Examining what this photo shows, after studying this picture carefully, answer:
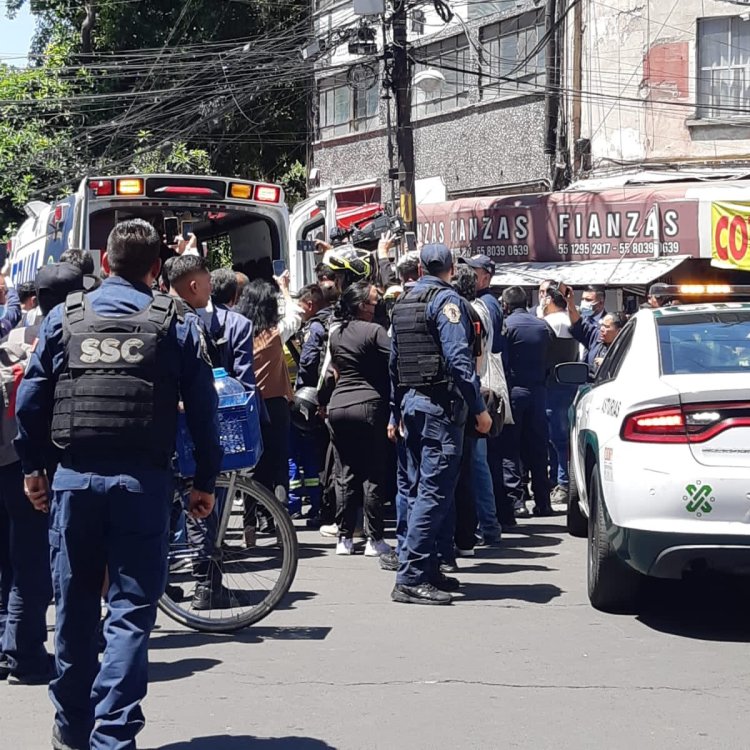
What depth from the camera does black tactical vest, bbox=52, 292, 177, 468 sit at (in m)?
4.46

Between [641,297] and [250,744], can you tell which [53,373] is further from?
[641,297]

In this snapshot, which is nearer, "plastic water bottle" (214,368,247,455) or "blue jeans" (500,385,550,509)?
"plastic water bottle" (214,368,247,455)

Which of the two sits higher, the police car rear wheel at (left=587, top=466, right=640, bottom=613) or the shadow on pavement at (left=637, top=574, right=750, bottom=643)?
the police car rear wheel at (left=587, top=466, right=640, bottom=613)

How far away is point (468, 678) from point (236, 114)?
28.2 meters

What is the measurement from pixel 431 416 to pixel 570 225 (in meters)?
14.5

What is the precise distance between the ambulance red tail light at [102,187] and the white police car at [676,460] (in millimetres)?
7067

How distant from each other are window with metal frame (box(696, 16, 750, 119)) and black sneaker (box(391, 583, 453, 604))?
15.9 meters

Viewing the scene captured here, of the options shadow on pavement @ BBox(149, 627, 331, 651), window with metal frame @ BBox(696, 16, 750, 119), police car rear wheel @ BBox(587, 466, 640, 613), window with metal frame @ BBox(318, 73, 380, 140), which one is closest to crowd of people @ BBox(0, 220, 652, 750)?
shadow on pavement @ BBox(149, 627, 331, 651)

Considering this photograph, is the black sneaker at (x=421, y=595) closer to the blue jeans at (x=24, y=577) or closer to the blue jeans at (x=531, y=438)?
the blue jeans at (x=24, y=577)

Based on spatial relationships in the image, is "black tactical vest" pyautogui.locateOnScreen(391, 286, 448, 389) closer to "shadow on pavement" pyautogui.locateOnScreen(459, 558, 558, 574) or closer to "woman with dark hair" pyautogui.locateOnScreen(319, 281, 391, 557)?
"woman with dark hair" pyautogui.locateOnScreen(319, 281, 391, 557)

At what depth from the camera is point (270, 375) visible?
30.7 ft

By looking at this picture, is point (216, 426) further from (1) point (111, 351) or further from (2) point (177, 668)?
(2) point (177, 668)

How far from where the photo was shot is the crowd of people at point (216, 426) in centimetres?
449

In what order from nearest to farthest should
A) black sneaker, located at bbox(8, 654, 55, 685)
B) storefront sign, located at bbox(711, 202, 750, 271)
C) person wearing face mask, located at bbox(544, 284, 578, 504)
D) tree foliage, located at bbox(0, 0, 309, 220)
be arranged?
black sneaker, located at bbox(8, 654, 55, 685) → person wearing face mask, located at bbox(544, 284, 578, 504) → storefront sign, located at bbox(711, 202, 750, 271) → tree foliage, located at bbox(0, 0, 309, 220)
